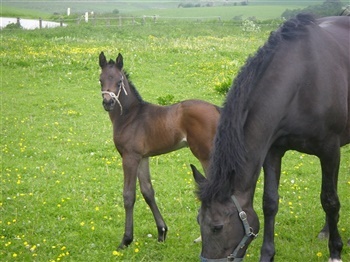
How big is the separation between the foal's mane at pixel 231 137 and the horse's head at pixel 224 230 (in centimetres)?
7

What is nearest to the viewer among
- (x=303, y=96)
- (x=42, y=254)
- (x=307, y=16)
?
(x=303, y=96)

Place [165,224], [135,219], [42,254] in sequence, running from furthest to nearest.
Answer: [135,219] → [165,224] → [42,254]

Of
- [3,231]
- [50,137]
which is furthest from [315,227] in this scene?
[50,137]

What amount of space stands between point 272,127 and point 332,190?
136 centimetres

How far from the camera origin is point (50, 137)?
11.0m

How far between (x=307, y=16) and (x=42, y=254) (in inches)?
157

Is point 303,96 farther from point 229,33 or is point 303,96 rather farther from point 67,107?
point 229,33

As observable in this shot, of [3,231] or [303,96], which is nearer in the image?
[303,96]

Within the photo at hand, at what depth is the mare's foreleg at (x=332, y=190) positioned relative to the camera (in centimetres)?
515

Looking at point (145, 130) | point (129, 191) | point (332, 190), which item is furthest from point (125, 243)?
point (332, 190)

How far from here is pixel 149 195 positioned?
6445 mm

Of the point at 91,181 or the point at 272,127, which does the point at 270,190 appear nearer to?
the point at 272,127

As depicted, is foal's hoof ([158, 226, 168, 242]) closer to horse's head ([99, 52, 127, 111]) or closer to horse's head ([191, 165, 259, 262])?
horse's head ([99, 52, 127, 111])

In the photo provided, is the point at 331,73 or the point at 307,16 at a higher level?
the point at 307,16
